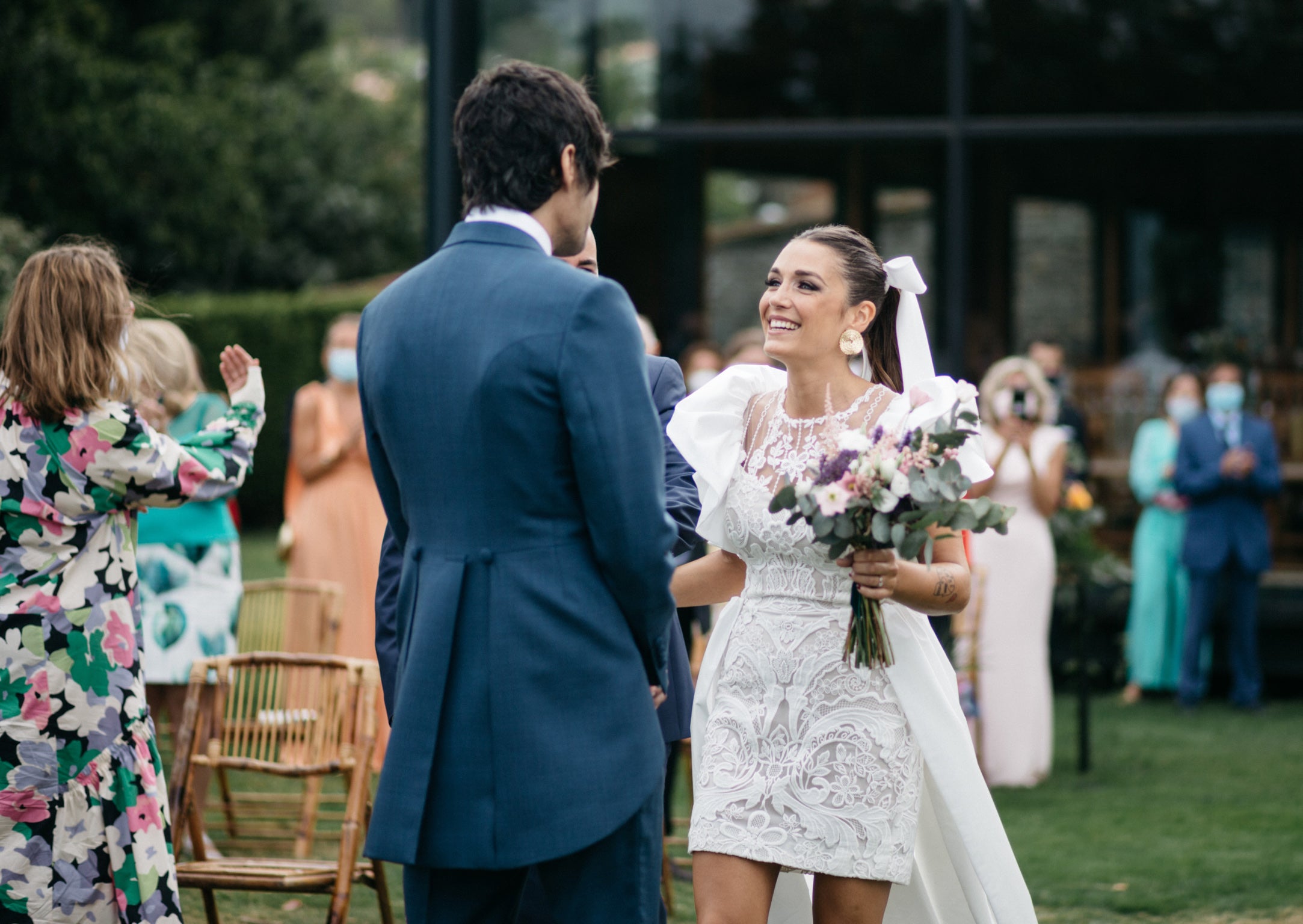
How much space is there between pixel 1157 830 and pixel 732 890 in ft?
13.1

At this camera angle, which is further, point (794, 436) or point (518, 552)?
point (794, 436)

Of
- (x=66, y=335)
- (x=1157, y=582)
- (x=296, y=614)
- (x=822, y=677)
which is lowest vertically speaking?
(x=1157, y=582)

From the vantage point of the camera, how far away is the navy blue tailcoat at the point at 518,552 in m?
2.52

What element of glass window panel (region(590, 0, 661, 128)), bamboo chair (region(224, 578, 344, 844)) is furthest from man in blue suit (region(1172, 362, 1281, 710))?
bamboo chair (region(224, 578, 344, 844))

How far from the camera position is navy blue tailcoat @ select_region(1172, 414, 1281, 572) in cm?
998

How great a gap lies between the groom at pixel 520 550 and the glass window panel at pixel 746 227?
9.90m

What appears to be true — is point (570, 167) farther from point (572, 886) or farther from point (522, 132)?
point (572, 886)

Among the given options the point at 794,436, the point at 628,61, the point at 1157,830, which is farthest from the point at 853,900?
the point at 628,61

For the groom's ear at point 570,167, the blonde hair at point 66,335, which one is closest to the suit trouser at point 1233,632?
the blonde hair at point 66,335

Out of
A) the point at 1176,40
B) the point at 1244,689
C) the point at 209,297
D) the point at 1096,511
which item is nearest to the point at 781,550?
the point at 1096,511

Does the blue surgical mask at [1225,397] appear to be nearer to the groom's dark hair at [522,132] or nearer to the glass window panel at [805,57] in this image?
the glass window panel at [805,57]

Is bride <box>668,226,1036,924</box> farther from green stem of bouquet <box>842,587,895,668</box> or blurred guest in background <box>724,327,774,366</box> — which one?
blurred guest in background <box>724,327,774,366</box>

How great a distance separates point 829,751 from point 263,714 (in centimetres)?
216

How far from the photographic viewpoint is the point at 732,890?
3.38m
